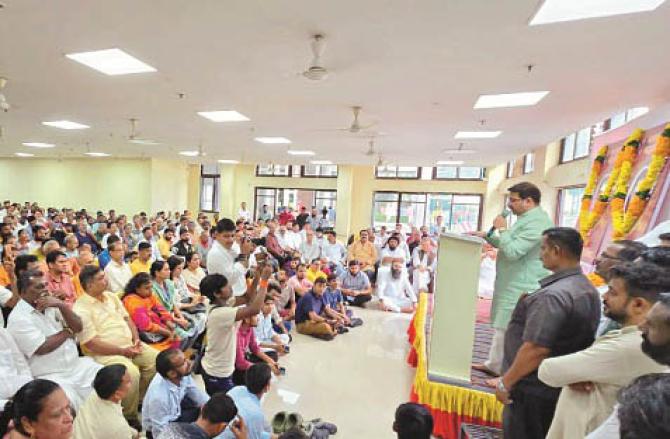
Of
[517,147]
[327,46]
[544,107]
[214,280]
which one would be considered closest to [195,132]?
[327,46]

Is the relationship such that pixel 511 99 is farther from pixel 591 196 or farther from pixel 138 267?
pixel 138 267

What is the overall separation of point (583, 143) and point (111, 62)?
766 centimetres

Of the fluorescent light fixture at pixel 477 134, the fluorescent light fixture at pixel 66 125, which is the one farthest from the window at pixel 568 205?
the fluorescent light fixture at pixel 66 125

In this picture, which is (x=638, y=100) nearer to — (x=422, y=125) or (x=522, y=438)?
(x=422, y=125)

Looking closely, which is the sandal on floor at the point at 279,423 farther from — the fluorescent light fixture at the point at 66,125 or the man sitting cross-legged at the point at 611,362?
the fluorescent light fixture at the point at 66,125

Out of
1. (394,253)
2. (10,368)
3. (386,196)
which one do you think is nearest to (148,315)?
(10,368)

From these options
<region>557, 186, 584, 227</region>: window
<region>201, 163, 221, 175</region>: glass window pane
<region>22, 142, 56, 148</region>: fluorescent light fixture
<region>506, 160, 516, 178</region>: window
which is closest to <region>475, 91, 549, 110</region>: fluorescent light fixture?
<region>557, 186, 584, 227</region>: window

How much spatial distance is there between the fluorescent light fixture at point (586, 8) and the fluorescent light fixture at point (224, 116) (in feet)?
13.8

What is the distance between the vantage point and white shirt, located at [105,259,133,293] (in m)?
3.94

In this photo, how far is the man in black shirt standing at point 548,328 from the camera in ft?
5.07

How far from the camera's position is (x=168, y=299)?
11.9 feet

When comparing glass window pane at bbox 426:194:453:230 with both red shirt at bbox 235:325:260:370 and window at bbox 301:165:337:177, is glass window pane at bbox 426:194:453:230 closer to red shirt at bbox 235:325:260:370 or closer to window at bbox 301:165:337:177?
window at bbox 301:165:337:177

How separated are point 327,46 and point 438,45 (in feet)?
2.89

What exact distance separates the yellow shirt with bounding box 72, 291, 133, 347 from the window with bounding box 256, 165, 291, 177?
12286 millimetres
